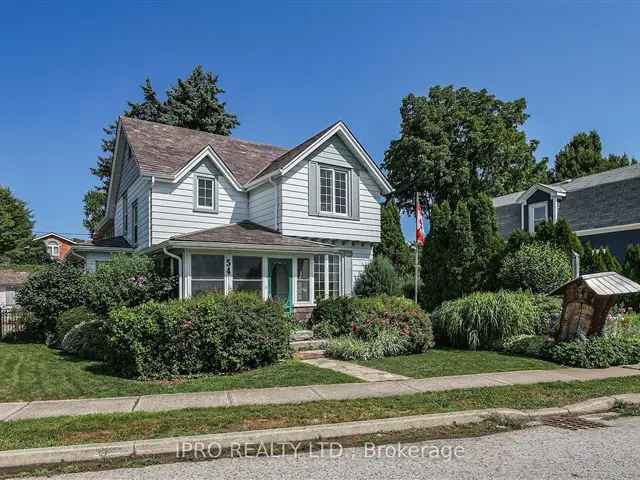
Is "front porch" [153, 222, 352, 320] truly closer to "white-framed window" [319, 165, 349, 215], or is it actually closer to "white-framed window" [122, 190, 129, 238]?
"white-framed window" [319, 165, 349, 215]

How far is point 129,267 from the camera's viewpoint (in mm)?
15375

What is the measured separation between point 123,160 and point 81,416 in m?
16.3

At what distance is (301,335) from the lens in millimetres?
13914

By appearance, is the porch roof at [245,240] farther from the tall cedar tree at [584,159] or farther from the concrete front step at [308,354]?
the tall cedar tree at [584,159]

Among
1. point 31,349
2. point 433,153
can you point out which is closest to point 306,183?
point 31,349

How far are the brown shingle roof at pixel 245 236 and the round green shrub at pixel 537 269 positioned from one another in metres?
6.27

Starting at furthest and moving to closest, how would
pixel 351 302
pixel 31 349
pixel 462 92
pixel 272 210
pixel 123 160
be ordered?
pixel 462 92, pixel 123 160, pixel 272 210, pixel 31 349, pixel 351 302

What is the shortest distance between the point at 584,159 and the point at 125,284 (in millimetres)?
46037

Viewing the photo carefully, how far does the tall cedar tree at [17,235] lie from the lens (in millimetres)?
56688

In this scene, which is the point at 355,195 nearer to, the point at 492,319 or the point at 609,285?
the point at 492,319

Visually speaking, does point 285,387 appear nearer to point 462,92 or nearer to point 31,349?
point 31,349

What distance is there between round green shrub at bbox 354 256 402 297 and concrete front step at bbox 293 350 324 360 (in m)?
6.88

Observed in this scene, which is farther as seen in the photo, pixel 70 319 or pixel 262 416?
pixel 70 319

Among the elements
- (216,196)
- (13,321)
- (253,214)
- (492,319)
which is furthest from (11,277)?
(492,319)
